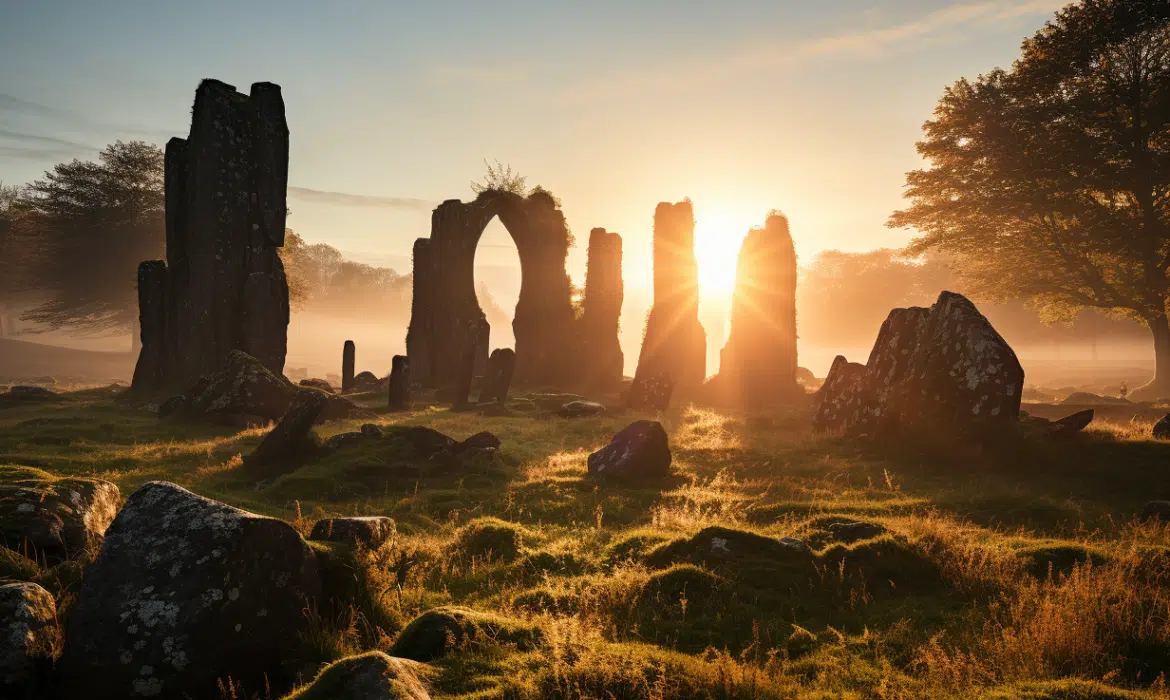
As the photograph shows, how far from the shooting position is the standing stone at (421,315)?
38.7m

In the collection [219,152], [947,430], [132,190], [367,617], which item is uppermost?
[132,190]

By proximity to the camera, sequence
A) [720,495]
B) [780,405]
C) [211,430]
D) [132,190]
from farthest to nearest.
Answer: [132,190]
[780,405]
[211,430]
[720,495]

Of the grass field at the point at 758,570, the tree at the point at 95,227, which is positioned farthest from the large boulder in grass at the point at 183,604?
the tree at the point at 95,227

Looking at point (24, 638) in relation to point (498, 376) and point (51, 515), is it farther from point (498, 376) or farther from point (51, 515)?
point (498, 376)

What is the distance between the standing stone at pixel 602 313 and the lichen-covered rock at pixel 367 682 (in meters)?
37.6

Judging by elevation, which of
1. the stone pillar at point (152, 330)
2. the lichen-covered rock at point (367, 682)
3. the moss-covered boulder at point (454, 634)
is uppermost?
the stone pillar at point (152, 330)

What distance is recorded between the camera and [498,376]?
1174 inches

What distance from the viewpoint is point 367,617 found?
6.69 metres

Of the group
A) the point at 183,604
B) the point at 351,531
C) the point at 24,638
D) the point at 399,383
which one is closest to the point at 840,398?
the point at 399,383

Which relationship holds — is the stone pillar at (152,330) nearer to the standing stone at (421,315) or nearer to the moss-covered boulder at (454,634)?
the standing stone at (421,315)

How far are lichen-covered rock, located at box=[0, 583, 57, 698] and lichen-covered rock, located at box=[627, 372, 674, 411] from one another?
25.6m

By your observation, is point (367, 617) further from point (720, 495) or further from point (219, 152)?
point (219, 152)

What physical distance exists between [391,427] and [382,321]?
12347 cm

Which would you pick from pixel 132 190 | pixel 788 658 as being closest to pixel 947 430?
pixel 788 658
